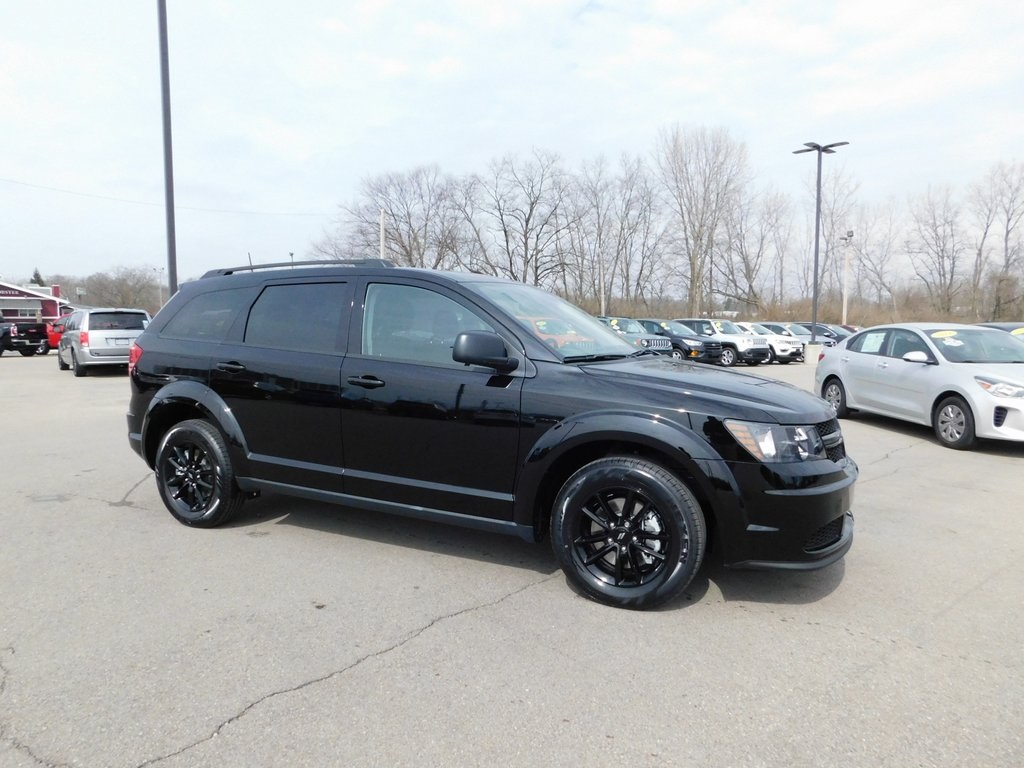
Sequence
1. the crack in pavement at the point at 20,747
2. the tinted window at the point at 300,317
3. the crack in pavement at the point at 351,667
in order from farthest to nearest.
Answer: the tinted window at the point at 300,317
the crack in pavement at the point at 351,667
the crack in pavement at the point at 20,747

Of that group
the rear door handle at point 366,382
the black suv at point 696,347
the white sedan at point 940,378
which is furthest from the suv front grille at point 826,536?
the black suv at point 696,347

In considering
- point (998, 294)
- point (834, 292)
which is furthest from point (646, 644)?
point (834, 292)

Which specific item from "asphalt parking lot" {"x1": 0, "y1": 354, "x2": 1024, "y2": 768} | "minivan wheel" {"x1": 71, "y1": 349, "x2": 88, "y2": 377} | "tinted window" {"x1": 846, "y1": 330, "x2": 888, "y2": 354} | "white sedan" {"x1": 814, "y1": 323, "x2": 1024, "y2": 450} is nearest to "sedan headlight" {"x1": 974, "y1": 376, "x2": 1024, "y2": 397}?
"white sedan" {"x1": 814, "y1": 323, "x2": 1024, "y2": 450}

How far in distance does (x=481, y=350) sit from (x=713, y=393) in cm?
123

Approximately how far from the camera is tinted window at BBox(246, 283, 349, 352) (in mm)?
4418

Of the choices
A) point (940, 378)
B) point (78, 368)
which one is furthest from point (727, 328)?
point (78, 368)

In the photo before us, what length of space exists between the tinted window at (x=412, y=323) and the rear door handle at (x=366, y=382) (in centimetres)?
16

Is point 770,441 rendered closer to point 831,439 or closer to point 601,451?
point 831,439

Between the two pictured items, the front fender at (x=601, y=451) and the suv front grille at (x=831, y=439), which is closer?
the front fender at (x=601, y=451)

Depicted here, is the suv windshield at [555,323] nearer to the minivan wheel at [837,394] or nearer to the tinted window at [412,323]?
the tinted window at [412,323]

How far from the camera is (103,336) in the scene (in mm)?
15945

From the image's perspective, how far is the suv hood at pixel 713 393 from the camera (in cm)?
343

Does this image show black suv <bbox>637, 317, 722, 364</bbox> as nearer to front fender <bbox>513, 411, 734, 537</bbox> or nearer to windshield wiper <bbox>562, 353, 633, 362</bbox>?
windshield wiper <bbox>562, 353, 633, 362</bbox>

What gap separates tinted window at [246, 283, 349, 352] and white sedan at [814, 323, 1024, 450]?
19.1ft
